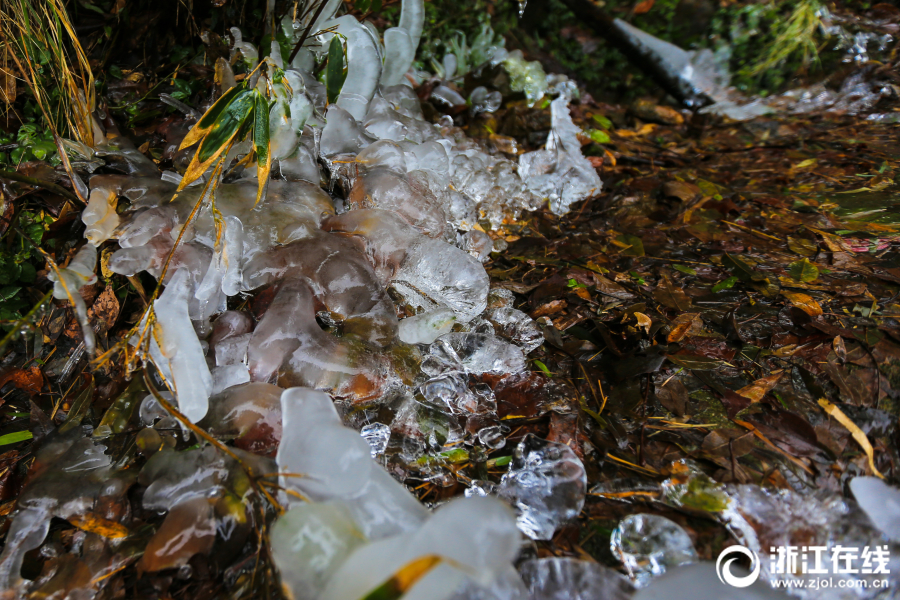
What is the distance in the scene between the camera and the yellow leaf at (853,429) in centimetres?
112

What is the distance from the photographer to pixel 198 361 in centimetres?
114

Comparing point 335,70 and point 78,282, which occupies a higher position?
point 335,70

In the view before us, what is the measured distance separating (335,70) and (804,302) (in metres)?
1.77

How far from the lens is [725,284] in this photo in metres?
1.69

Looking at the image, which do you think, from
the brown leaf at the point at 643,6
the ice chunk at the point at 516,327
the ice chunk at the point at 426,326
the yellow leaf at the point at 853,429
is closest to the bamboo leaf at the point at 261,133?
the ice chunk at the point at 426,326

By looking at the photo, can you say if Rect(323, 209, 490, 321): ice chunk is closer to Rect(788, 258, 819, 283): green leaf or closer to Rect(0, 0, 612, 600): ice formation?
Rect(0, 0, 612, 600): ice formation

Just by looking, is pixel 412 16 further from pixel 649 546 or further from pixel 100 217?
pixel 649 546

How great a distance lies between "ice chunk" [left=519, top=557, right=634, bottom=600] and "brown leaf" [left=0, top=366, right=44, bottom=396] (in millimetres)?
1435

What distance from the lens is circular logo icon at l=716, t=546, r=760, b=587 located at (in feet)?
2.94

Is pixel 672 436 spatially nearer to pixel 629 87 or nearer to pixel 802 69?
pixel 629 87

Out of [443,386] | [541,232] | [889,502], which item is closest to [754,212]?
[541,232]

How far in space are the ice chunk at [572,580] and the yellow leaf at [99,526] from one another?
852 millimetres

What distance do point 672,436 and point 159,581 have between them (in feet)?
3.85

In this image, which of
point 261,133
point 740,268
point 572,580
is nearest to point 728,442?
point 572,580
